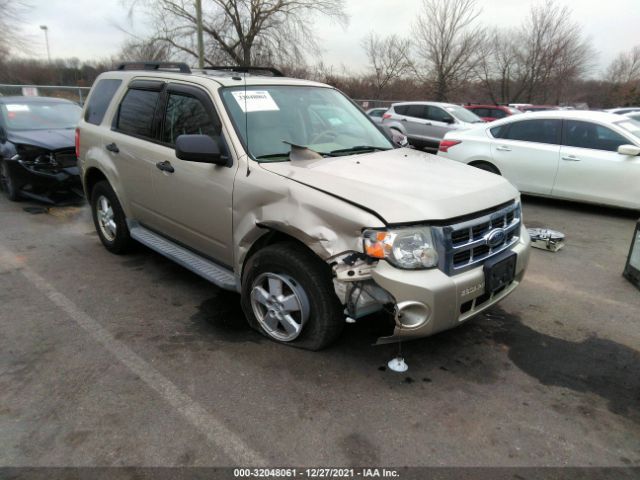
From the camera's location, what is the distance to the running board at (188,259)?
3559 millimetres

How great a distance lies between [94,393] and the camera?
281 cm

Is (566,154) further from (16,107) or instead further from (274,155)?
(16,107)

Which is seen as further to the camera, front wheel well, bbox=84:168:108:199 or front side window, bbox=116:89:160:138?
front wheel well, bbox=84:168:108:199

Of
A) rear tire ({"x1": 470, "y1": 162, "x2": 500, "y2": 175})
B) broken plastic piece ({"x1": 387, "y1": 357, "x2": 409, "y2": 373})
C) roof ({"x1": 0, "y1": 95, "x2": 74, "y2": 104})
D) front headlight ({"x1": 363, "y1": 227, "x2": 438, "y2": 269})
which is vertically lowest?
broken plastic piece ({"x1": 387, "y1": 357, "x2": 409, "y2": 373})

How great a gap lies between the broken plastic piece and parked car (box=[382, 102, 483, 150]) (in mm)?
11046

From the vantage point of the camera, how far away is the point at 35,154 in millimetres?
6965

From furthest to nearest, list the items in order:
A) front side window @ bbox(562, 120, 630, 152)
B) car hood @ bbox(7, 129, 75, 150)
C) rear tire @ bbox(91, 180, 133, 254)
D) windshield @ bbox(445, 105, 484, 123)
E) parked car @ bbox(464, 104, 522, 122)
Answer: parked car @ bbox(464, 104, 522, 122)
windshield @ bbox(445, 105, 484, 123)
car hood @ bbox(7, 129, 75, 150)
front side window @ bbox(562, 120, 630, 152)
rear tire @ bbox(91, 180, 133, 254)

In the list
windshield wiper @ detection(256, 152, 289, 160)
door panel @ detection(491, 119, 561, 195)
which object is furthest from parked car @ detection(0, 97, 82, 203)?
door panel @ detection(491, 119, 561, 195)

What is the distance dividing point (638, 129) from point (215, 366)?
24.5ft

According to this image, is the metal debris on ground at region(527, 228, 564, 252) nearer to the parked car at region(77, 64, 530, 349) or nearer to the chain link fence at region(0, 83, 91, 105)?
the parked car at region(77, 64, 530, 349)

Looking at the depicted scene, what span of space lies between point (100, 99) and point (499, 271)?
14.6 feet

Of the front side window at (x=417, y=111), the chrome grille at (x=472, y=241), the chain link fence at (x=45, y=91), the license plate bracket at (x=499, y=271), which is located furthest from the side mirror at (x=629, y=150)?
the chain link fence at (x=45, y=91)

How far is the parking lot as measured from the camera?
7.89ft

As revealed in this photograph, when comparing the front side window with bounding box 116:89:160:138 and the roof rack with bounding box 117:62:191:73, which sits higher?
the roof rack with bounding box 117:62:191:73
